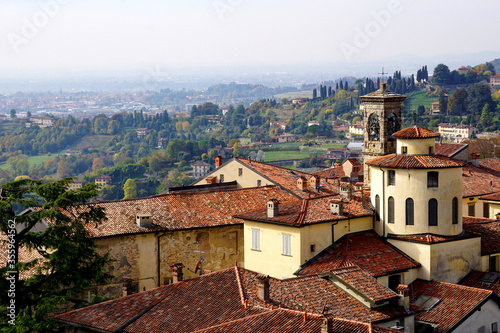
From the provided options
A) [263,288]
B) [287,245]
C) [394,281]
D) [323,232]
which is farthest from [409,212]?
[263,288]

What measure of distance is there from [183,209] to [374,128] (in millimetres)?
13840

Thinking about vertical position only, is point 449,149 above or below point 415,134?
below

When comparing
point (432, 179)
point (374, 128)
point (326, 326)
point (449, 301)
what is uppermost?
point (374, 128)

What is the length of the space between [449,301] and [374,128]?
17.9 meters

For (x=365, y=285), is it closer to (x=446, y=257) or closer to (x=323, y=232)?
(x=323, y=232)

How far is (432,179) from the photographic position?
2906 cm

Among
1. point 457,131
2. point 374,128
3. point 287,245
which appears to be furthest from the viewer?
point 457,131

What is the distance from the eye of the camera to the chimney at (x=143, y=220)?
3025cm

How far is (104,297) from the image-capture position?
2650 cm

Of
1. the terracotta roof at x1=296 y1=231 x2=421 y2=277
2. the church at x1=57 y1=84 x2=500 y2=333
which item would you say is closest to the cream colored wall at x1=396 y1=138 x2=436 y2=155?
the church at x1=57 y1=84 x2=500 y2=333

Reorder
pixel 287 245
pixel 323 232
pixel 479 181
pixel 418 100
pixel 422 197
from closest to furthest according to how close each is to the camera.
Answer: pixel 287 245 < pixel 323 232 < pixel 422 197 < pixel 479 181 < pixel 418 100

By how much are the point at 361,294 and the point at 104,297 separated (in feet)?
28.2

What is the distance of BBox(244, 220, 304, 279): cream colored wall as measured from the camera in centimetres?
2806

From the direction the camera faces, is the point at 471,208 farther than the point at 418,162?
Yes
